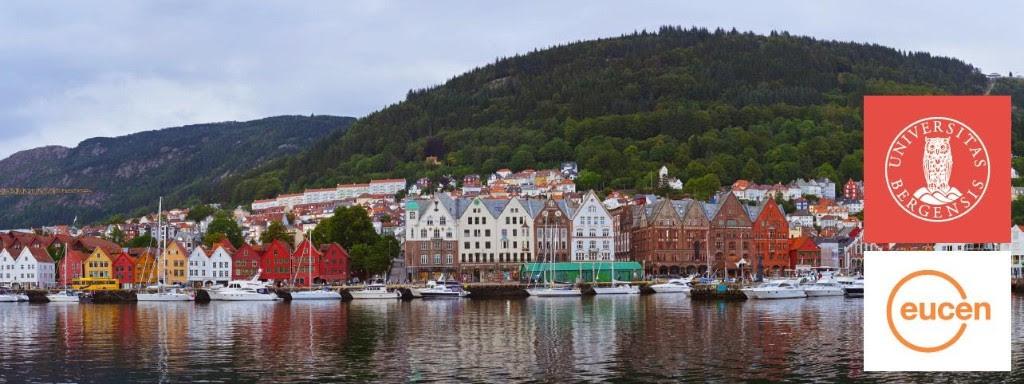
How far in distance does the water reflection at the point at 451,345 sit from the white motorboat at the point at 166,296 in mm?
19476

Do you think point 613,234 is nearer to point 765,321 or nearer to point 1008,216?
point 765,321

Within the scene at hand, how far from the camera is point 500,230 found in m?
117

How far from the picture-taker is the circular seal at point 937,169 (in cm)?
1253

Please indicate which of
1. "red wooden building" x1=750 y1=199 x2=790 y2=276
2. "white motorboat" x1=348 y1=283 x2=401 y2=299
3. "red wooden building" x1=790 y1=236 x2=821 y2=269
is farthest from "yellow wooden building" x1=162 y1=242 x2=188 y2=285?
"red wooden building" x1=790 y1=236 x2=821 y2=269

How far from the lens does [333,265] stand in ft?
384

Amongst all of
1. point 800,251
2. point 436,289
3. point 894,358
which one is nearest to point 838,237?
point 800,251

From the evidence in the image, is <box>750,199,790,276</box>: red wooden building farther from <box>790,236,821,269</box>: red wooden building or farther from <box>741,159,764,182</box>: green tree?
<box>741,159,764,182</box>: green tree

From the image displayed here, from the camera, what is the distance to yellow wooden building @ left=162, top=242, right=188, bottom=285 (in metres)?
123

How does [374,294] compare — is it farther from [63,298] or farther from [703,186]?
[703,186]

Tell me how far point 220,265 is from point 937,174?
11528 cm

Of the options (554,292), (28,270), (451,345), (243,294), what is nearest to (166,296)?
(243,294)

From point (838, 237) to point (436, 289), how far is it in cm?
6622

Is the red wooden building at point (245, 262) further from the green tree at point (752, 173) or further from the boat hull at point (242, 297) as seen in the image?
the green tree at point (752, 173)

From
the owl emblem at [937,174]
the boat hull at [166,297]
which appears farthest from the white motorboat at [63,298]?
the owl emblem at [937,174]
